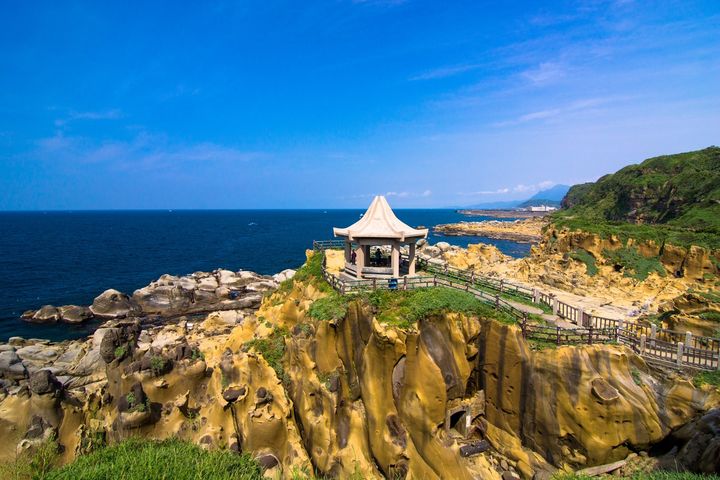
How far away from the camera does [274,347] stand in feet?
78.7

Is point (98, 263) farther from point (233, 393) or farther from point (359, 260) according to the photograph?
point (359, 260)

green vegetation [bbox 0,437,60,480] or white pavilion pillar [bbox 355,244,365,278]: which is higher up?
white pavilion pillar [bbox 355,244,365,278]

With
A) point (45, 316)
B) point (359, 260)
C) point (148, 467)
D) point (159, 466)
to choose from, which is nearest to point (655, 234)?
point (359, 260)

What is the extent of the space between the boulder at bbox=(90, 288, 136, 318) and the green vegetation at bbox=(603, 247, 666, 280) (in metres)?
54.8

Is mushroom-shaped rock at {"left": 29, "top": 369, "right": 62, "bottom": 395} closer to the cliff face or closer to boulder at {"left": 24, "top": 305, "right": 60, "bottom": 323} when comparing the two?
the cliff face

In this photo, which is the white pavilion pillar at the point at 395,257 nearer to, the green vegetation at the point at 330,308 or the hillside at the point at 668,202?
the green vegetation at the point at 330,308

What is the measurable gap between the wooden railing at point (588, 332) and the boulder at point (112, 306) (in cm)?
3425

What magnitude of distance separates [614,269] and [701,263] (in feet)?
21.4

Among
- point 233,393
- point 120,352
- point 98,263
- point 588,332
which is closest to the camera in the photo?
point 588,332

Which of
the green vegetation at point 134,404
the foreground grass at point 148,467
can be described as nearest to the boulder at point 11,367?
the foreground grass at point 148,467

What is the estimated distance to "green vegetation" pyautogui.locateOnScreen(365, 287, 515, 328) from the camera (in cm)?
1869

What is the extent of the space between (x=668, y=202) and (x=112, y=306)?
79512 mm

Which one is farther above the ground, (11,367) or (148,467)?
(148,467)

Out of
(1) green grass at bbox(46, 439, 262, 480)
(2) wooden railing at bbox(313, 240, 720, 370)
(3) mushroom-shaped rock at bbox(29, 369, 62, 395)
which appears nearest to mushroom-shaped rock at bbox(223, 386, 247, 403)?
(1) green grass at bbox(46, 439, 262, 480)
